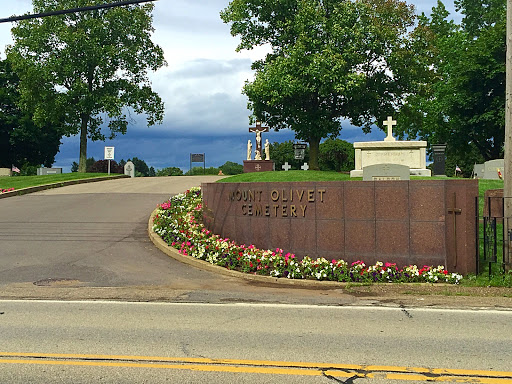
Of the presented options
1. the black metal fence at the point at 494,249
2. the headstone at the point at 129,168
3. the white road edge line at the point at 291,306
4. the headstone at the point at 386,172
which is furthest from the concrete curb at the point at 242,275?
the headstone at the point at 129,168

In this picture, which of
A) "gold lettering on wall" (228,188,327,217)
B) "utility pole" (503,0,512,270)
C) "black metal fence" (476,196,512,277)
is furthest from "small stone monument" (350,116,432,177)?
"utility pole" (503,0,512,270)

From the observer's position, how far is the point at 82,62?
42.9 meters

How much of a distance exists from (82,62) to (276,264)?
3520 cm

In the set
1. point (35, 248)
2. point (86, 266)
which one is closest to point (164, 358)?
point (86, 266)

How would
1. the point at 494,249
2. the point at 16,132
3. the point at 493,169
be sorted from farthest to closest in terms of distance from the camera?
1. the point at 16,132
2. the point at 493,169
3. the point at 494,249

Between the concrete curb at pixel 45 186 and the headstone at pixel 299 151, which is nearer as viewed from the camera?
the concrete curb at pixel 45 186

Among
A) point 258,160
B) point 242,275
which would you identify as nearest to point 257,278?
point 242,275

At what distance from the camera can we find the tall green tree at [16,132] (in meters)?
59.7

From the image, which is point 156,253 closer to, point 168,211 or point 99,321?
point 168,211

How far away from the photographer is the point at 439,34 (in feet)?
178

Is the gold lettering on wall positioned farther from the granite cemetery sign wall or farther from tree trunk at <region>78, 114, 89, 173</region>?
tree trunk at <region>78, 114, 89, 173</region>

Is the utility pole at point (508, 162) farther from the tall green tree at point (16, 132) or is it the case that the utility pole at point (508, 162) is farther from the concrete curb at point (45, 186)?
the tall green tree at point (16, 132)

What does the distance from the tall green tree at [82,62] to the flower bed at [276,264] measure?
2961cm

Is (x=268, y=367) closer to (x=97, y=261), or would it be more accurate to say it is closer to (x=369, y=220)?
(x=369, y=220)
